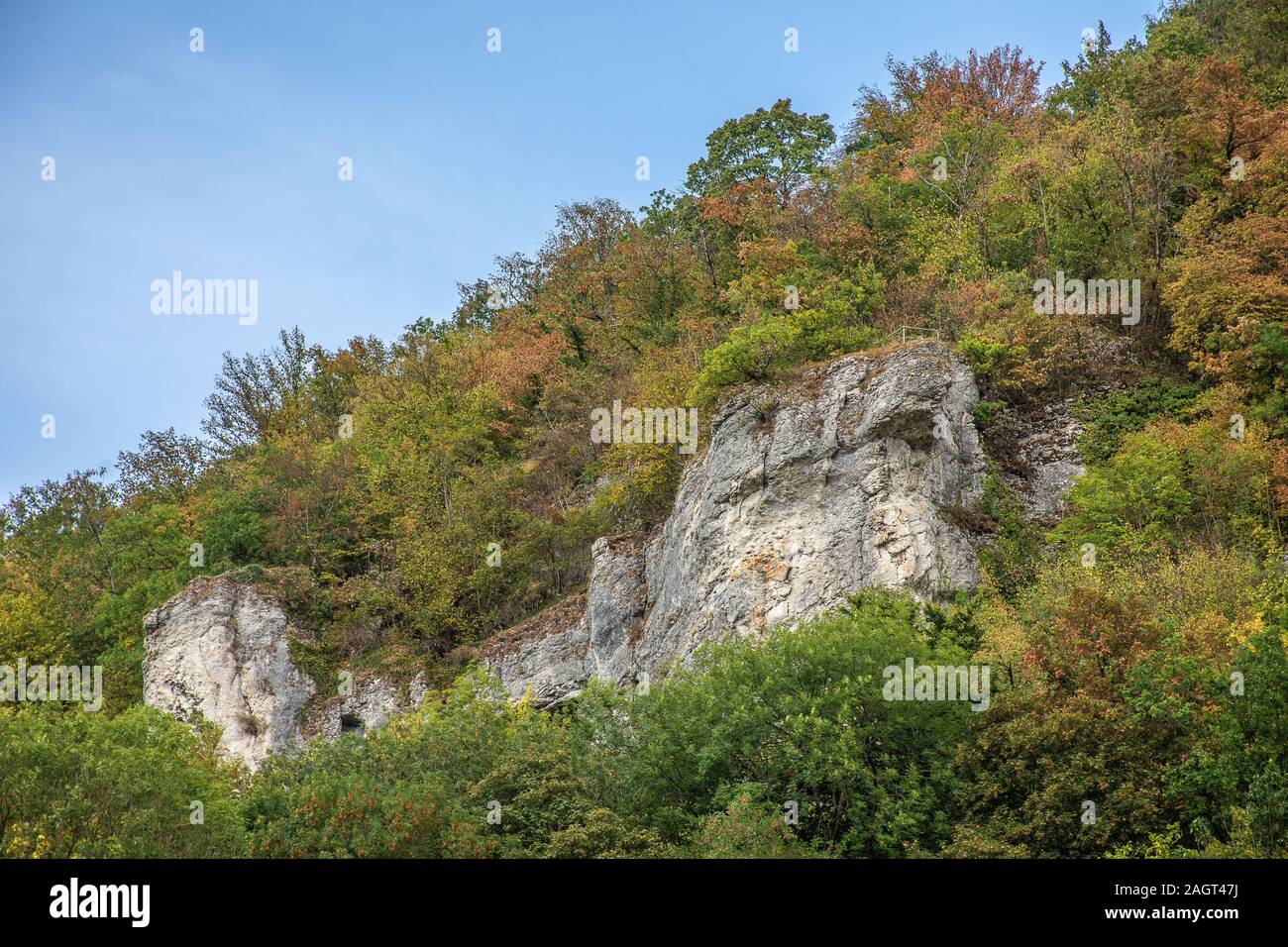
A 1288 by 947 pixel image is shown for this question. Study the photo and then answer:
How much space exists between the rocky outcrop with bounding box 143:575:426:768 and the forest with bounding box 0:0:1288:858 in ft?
3.20

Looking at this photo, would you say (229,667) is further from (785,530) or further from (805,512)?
(805,512)

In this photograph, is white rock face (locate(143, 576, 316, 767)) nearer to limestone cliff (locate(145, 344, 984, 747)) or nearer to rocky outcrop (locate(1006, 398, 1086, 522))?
limestone cliff (locate(145, 344, 984, 747))

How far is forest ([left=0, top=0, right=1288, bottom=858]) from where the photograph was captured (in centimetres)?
2123

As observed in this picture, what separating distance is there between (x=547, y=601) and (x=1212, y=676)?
881 inches

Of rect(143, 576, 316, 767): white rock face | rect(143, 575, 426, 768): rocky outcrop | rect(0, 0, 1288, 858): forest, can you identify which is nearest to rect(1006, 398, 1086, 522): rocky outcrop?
rect(0, 0, 1288, 858): forest

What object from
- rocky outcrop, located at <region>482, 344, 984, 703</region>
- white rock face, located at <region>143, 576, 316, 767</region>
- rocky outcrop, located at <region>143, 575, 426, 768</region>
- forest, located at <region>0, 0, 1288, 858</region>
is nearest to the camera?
forest, located at <region>0, 0, 1288, 858</region>

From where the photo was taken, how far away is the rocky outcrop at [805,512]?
96.2 ft

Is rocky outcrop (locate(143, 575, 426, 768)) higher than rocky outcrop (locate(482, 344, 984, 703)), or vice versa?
rocky outcrop (locate(482, 344, 984, 703))

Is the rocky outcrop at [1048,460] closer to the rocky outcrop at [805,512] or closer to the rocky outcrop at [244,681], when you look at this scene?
the rocky outcrop at [805,512]

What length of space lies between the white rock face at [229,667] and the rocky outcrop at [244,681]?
0.03 meters

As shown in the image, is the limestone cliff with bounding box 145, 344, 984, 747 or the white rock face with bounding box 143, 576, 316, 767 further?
the white rock face with bounding box 143, 576, 316, 767

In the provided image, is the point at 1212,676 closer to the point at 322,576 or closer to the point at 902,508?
the point at 902,508

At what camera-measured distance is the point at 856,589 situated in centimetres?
2877

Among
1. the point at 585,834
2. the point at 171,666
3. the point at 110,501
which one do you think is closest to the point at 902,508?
the point at 585,834
